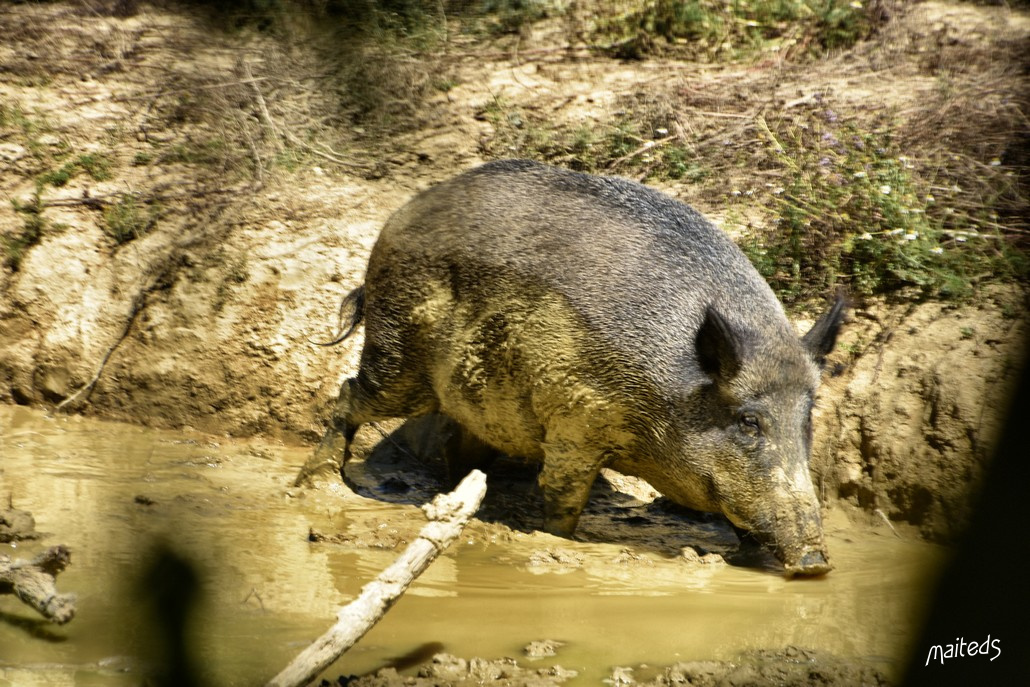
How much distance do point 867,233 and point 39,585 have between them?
4613 millimetres

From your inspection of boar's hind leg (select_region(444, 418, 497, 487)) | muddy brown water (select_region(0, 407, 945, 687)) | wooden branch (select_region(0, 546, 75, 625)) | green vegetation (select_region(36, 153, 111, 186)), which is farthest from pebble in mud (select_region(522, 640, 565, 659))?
green vegetation (select_region(36, 153, 111, 186))

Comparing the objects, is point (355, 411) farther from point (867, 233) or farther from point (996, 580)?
point (996, 580)

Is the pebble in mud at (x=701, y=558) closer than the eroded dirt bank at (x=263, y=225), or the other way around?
the pebble in mud at (x=701, y=558)

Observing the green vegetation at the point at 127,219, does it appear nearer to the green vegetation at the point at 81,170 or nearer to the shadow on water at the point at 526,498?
the green vegetation at the point at 81,170

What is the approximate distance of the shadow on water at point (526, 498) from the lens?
503cm

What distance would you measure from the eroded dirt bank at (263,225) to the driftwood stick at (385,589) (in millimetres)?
2514

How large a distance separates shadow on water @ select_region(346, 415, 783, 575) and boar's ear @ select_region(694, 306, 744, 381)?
85 cm

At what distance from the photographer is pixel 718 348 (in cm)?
436

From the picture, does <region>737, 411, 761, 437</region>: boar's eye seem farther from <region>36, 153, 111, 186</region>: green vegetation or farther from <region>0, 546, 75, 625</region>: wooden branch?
<region>36, 153, 111, 186</region>: green vegetation

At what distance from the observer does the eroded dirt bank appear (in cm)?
515

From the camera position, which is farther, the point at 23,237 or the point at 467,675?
the point at 23,237

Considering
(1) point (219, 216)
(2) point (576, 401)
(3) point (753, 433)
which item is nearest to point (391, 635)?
(2) point (576, 401)

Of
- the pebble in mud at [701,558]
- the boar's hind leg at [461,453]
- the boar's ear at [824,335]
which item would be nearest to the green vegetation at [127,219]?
the boar's hind leg at [461,453]

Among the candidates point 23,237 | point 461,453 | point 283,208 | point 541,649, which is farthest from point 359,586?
point 23,237
